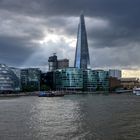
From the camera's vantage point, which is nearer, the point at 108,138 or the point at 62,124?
the point at 108,138

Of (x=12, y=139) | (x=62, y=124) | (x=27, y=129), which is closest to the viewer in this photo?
(x=12, y=139)

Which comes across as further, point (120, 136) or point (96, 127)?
point (96, 127)

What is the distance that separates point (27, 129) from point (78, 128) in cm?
630

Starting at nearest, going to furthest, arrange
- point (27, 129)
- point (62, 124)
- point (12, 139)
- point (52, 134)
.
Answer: point (12, 139) → point (52, 134) → point (27, 129) → point (62, 124)

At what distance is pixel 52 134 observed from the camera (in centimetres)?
4359

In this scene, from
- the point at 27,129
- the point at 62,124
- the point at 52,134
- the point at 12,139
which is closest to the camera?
the point at 12,139

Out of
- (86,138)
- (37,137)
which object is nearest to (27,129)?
(37,137)

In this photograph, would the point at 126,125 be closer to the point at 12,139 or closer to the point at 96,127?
the point at 96,127

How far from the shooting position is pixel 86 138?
134 ft

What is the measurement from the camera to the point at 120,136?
4175cm

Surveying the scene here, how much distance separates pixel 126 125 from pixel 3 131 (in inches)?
625

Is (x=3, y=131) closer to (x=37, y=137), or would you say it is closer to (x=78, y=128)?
(x=37, y=137)

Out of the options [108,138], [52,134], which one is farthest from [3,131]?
[108,138]

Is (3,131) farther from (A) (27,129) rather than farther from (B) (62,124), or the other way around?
(B) (62,124)
